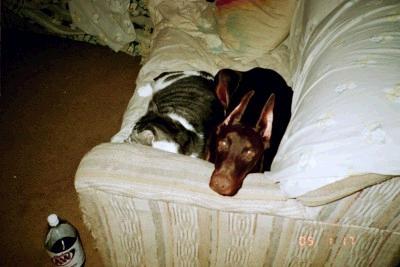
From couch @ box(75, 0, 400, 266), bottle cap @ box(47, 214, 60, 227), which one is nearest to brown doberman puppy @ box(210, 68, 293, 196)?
couch @ box(75, 0, 400, 266)

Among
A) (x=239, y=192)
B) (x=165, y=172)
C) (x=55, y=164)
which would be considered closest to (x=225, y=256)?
(x=239, y=192)

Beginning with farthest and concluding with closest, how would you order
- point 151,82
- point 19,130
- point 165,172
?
point 19,130 → point 151,82 → point 165,172

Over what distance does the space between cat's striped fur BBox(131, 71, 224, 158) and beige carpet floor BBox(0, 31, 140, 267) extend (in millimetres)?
766

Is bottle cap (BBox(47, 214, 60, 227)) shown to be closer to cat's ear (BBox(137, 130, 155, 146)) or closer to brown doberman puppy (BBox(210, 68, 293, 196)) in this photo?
cat's ear (BBox(137, 130, 155, 146))

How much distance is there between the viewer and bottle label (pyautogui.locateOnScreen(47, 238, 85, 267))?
1.62m

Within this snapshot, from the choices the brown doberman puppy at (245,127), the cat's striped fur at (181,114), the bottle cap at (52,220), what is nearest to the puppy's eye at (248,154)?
the brown doberman puppy at (245,127)

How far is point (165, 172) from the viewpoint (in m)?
1.17

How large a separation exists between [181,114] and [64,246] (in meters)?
0.92

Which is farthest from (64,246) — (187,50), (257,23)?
(257,23)

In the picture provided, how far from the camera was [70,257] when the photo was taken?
1.69 m

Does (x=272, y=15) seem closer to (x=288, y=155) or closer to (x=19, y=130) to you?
(x=288, y=155)

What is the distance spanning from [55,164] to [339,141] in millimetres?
1996

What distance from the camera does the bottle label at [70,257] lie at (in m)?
1.62

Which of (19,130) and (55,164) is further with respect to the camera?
(19,130)
